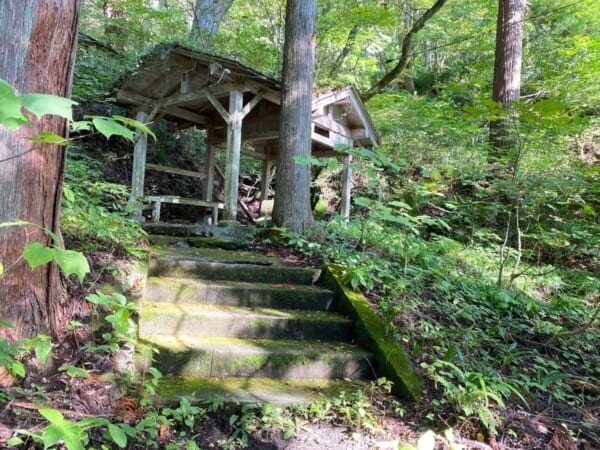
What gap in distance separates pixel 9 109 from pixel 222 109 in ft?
16.6

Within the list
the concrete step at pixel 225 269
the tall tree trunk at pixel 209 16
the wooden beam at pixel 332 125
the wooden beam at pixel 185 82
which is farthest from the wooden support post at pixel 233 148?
the tall tree trunk at pixel 209 16

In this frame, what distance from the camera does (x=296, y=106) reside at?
5.42 m

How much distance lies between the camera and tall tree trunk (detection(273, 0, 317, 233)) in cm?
534

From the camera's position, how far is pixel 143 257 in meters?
3.50

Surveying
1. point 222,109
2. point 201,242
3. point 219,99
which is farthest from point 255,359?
point 219,99

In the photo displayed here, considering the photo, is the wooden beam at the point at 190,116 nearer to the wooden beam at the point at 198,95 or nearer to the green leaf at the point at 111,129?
the wooden beam at the point at 198,95

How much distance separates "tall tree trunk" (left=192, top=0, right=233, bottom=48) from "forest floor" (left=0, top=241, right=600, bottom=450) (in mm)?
9391

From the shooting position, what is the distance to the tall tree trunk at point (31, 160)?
205 cm

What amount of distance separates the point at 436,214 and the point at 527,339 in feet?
17.4

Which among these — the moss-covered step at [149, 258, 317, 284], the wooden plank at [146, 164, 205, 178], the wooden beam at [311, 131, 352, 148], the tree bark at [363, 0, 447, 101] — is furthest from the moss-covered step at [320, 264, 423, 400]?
the tree bark at [363, 0, 447, 101]

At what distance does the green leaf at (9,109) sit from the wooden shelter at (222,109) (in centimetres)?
463

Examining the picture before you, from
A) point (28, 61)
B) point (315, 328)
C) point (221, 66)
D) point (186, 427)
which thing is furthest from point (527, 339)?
point (221, 66)

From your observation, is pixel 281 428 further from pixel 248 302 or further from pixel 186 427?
pixel 248 302

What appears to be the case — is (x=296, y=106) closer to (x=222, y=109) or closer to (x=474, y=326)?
(x=222, y=109)
